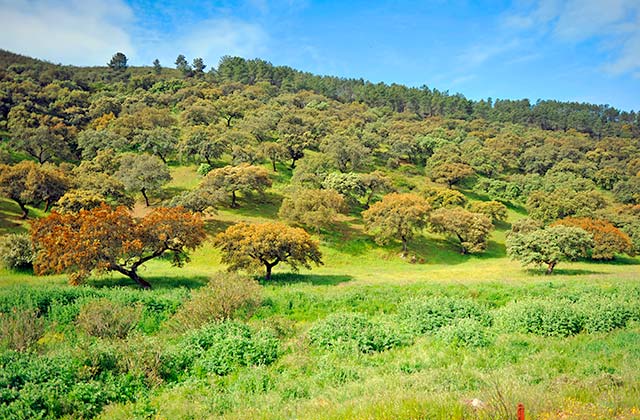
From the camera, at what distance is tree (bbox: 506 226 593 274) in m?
40.2

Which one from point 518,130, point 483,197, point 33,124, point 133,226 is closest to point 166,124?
point 33,124

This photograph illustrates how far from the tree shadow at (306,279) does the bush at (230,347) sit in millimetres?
15327

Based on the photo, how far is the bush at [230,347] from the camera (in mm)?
13156

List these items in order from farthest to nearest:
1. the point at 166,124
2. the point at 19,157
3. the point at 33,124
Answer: the point at 166,124 → the point at 33,124 → the point at 19,157

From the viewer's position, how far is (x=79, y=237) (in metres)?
27.0

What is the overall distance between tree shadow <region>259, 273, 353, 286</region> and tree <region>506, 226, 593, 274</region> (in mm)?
20512

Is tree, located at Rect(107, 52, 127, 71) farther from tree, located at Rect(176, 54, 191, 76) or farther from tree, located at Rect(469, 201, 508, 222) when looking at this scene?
tree, located at Rect(469, 201, 508, 222)

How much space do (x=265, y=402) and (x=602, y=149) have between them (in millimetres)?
136200

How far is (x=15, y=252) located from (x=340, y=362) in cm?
3499

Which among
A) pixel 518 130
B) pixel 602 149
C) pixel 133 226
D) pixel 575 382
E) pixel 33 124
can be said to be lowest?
pixel 575 382

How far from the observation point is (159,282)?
103 ft

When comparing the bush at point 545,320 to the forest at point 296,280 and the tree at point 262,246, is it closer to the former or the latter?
the forest at point 296,280

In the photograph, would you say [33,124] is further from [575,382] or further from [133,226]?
[575,382]

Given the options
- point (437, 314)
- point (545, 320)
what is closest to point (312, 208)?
point (437, 314)
